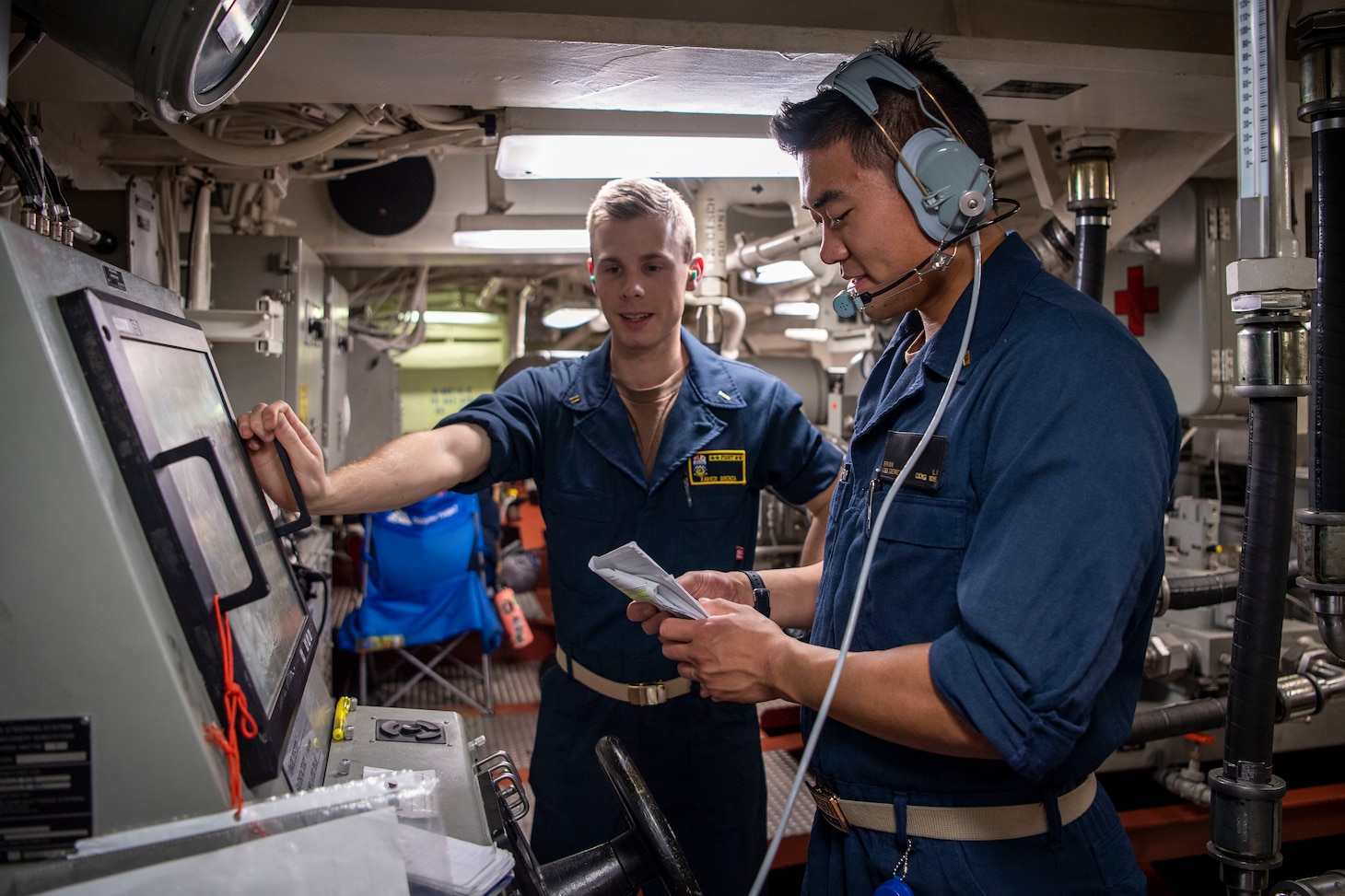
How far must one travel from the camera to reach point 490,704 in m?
4.89

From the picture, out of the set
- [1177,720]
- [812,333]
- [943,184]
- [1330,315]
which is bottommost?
[1177,720]

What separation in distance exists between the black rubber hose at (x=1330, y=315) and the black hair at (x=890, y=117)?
0.74 metres

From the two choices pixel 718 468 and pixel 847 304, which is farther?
pixel 718 468

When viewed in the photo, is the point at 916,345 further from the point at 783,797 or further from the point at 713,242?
the point at 713,242

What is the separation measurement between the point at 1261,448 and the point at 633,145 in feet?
5.61

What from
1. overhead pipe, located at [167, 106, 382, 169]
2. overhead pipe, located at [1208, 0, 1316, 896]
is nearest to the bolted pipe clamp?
overhead pipe, located at [1208, 0, 1316, 896]

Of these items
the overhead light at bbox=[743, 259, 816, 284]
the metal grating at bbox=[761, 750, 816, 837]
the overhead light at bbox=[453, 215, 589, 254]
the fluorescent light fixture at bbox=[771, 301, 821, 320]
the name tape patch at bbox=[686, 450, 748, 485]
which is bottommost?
the metal grating at bbox=[761, 750, 816, 837]

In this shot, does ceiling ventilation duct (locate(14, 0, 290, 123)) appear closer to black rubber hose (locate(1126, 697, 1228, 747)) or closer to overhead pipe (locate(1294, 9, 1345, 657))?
overhead pipe (locate(1294, 9, 1345, 657))

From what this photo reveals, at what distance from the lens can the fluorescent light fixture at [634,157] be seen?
2.38 m

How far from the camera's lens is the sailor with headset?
40.7 inches

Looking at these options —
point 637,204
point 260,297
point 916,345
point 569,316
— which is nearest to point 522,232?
point 260,297

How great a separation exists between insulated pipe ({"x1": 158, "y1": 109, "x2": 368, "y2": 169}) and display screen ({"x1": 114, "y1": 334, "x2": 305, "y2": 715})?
1.15 meters

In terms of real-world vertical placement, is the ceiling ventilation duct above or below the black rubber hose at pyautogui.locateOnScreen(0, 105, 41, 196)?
above

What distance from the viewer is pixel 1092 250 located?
2441 millimetres
